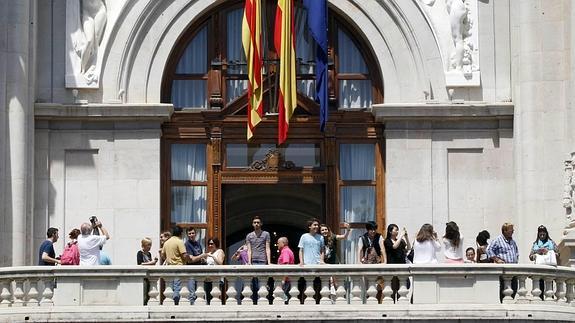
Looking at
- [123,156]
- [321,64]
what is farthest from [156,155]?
→ [321,64]

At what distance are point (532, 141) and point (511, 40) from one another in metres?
2.00

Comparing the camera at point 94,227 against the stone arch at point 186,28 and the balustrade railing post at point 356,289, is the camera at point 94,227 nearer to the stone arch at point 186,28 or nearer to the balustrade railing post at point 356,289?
the stone arch at point 186,28

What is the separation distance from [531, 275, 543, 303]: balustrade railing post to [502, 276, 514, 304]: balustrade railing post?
1.15 ft

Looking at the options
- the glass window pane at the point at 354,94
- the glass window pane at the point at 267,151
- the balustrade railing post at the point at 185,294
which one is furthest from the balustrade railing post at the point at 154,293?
the glass window pane at the point at 354,94

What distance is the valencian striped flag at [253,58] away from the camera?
41.4 m

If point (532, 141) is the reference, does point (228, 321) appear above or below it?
below

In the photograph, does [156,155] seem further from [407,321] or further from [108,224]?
[407,321]

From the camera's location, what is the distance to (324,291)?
36.7 metres

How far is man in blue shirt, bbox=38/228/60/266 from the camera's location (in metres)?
37.9

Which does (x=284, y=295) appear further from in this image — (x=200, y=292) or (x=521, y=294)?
(x=521, y=294)

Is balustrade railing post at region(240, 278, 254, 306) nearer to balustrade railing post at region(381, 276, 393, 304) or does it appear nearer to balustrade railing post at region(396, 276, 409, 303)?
balustrade railing post at region(381, 276, 393, 304)

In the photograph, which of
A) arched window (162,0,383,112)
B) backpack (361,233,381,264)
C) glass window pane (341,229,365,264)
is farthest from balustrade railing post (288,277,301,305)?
arched window (162,0,383,112)

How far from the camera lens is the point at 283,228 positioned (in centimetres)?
4344

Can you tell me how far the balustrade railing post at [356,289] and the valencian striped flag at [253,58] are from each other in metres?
5.43
